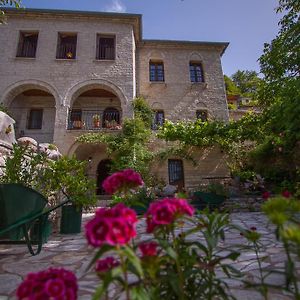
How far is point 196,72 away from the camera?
48.9 ft

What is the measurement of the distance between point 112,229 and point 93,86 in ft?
41.2

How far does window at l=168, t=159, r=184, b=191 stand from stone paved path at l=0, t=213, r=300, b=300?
826cm

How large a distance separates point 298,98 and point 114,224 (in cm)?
513

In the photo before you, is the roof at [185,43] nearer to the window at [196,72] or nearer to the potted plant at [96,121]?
the window at [196,72]

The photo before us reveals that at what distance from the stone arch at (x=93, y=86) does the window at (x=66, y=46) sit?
212cm

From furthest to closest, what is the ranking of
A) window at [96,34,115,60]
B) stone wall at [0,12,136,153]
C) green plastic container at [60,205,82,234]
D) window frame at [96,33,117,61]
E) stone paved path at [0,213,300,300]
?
window at [96,34,115,60] < window frame at [96,33,117,61] < stone wall at [0,12,136,153] < green plastic container at [60,205,82,234] < stone paved path at [0,213,300,300]

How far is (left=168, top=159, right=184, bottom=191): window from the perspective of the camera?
12.6m

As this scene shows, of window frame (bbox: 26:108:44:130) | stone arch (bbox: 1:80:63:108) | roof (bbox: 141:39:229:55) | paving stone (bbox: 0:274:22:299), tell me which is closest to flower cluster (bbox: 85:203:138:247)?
paving stone (bbox: 0:274:22:299)

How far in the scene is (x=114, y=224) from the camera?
0.82 meters

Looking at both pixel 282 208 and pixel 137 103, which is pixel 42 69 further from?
pixel 282 208

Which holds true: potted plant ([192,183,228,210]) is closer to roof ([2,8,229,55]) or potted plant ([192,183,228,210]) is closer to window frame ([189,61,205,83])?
window frame ([189,61,205,83])

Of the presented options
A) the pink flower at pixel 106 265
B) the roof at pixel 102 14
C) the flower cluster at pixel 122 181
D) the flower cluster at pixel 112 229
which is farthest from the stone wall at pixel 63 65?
the flower cluster at pixel 112 229

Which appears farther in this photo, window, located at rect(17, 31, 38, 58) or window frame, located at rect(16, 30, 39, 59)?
window, located at rect(17, 31, 38, 58)

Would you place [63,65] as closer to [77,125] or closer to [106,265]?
[77,125]
